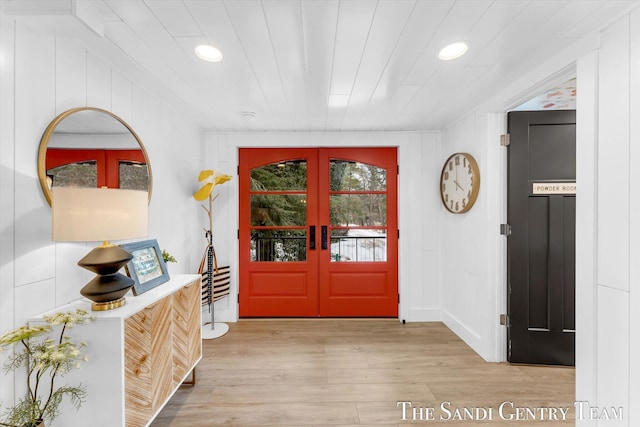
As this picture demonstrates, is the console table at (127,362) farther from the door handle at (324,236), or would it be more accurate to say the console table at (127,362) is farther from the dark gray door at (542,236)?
the dark gray door at (542,236)

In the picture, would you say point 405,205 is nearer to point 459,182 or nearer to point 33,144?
point 459,182

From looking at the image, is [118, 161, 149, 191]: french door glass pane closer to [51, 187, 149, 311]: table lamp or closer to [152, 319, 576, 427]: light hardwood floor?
[51, 187, 149, 311]: table lamp

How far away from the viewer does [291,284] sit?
11.6 ft

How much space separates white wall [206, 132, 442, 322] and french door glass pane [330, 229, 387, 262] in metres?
0.25

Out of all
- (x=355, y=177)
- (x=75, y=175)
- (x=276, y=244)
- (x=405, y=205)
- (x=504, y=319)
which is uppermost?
(x=355, y=177)

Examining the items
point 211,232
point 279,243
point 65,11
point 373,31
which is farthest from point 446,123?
point 65,11

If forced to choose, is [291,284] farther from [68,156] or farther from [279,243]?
[68,156]

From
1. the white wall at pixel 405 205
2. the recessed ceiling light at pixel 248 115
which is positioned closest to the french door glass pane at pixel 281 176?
the white wall at pixel 405 205

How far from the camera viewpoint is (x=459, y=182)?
9.66 ft

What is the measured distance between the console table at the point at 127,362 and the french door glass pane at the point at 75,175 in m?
0.65

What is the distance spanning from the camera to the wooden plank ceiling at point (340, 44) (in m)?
1.35

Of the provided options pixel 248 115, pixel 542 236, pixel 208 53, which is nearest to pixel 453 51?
pixel 208 53

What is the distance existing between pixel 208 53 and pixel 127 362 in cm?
172

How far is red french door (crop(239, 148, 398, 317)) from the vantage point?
11.5 ft
